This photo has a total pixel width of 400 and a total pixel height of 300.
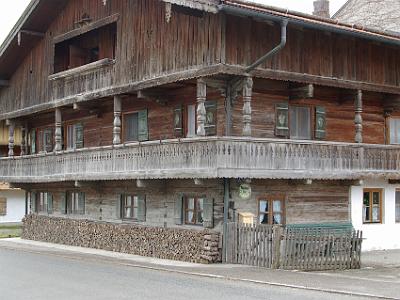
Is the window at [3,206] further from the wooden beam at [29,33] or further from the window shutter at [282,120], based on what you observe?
the window shutter at [282,120]

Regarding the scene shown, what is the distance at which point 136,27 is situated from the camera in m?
25.9

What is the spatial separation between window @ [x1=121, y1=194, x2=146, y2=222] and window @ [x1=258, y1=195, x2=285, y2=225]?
5.14m

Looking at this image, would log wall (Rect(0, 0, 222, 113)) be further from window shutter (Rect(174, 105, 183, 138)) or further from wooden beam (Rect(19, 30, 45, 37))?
window shutter (Rect(174, 105, 183, 138))

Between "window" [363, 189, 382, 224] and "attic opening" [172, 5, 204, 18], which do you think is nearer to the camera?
"attic opening" [172, 5, 204, 18]

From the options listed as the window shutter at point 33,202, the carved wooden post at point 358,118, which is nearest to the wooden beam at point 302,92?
the carved wooden post at point 358,118

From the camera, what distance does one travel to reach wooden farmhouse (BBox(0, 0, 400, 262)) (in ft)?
71.8

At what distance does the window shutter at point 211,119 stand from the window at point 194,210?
2.28 metres

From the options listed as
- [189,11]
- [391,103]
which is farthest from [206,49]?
[391,103]

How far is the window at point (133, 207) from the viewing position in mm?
26609

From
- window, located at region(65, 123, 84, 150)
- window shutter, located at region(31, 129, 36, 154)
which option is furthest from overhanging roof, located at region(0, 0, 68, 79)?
window, located at region(65, 123, 84, 150)

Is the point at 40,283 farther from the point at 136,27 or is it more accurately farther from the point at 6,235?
the point at 6,235

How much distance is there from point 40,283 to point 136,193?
1093 cm

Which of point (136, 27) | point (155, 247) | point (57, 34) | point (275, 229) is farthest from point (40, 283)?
point (57, 34)

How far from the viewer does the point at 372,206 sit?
87.0 feet
